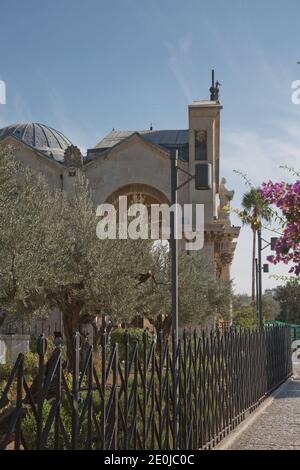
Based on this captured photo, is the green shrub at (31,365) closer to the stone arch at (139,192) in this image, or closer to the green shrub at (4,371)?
the green shrub at (4,371)

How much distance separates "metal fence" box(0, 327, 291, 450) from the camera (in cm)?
555

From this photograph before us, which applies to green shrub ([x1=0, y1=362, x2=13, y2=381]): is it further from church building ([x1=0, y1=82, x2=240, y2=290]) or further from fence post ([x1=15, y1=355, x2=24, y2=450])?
church building ([x1=0, y1=82, x2=240, y2=290])

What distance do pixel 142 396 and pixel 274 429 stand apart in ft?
17.6

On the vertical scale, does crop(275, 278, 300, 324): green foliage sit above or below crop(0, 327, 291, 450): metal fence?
above

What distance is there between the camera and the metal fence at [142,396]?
5555 millimetres

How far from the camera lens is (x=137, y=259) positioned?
74.9 ft

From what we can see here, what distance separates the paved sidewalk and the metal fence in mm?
322

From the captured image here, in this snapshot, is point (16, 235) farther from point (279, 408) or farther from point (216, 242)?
point (216, 242)

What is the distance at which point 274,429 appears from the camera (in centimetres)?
1316

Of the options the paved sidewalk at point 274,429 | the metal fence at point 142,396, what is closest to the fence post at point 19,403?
the metal fence at point 142,396

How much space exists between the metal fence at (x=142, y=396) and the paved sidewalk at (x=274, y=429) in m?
0.32

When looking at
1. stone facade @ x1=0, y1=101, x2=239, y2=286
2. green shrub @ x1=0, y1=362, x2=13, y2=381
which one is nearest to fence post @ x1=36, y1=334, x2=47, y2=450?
green shrub @ x1=0, y1=362, x2=13, y2=381

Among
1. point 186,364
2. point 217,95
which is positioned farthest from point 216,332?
point 217,95

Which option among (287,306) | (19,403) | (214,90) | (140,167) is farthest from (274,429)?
(287,306)
